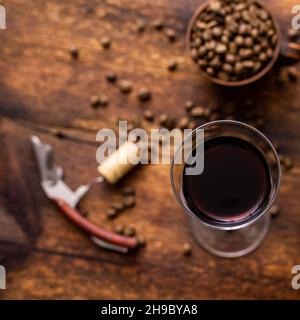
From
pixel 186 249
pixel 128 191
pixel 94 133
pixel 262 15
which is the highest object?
pixel 262 15

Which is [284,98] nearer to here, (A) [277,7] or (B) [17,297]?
(A) [277,7]

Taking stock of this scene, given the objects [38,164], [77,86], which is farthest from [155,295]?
[77,86]

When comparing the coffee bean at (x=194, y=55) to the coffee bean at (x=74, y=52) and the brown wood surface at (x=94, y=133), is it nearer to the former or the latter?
the brown wood surface at (x=94, y=133)

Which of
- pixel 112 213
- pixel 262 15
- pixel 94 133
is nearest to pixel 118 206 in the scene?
pixel 112 213

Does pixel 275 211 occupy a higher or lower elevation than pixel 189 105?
lower

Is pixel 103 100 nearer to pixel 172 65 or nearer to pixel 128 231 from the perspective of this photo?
pixel 172 65

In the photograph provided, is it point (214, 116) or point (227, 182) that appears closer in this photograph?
point (227, 182)

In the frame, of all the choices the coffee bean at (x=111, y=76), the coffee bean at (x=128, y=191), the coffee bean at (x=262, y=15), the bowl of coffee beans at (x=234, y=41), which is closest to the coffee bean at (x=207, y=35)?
the bowl of coffee beans at (x=234, y=41)
